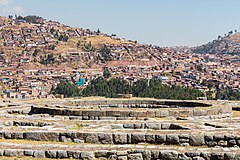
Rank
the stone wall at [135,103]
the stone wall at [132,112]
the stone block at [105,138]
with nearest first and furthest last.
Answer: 1. the stone block at [105,138]
2. the stone wall at [132,112]
3. the stone wall at [135,103]

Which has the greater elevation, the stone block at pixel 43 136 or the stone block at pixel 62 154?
the stone block at pixel 43 136

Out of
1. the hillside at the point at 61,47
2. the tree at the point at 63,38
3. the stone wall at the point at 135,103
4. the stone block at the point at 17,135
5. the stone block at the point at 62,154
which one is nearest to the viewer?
the stone block at the point at 62,154

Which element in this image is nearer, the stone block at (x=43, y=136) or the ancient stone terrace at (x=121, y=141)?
the ancient stone terrace at (x=121, y=141)

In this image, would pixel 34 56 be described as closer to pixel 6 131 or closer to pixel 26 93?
pixel 26 93

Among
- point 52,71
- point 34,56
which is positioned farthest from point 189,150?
point 34,56

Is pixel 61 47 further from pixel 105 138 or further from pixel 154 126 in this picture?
pixel 105 138

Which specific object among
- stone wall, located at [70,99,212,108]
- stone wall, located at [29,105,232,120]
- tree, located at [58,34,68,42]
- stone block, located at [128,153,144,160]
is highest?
tree, located at [58,34,68,42]

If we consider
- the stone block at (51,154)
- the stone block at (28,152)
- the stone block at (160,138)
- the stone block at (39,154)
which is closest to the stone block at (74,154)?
the stone block at (51,154)

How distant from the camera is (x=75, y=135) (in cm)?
1355

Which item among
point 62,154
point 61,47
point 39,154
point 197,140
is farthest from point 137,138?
point 61,47

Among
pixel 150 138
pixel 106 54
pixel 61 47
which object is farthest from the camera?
pixel 61 47

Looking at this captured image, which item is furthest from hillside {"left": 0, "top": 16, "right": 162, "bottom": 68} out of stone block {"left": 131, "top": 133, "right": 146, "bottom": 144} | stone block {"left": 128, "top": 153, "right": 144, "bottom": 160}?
stone block {"left": 128, "top": 153, "right": 144, "bottom": 160}

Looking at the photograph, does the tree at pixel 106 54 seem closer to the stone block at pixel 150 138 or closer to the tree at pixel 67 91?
the tree at pixel 67 91

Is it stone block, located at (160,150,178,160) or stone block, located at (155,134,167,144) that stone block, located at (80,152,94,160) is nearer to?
stone block, located at (160,150,178,160)
